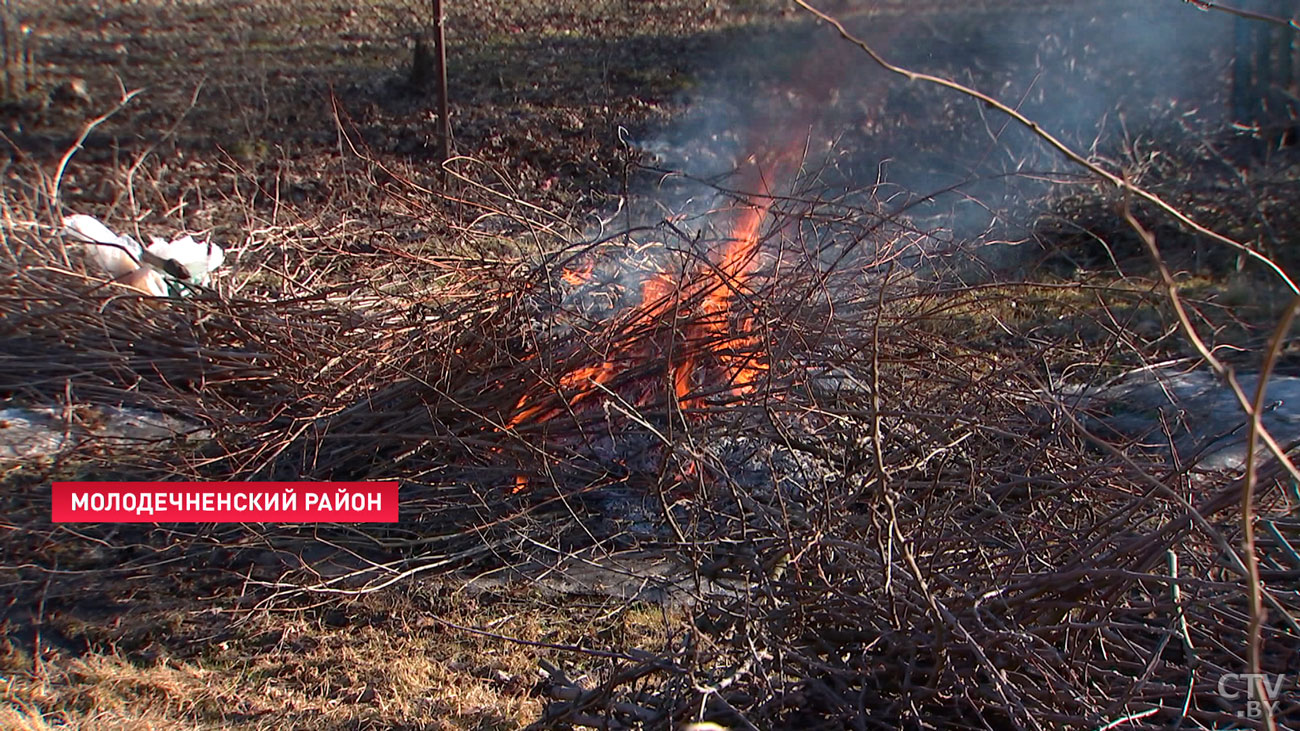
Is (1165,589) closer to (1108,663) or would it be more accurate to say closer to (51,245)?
(1108,663)

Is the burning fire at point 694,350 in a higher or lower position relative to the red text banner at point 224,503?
higher

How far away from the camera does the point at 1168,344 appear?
5.92m

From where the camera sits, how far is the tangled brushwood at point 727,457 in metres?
2.35

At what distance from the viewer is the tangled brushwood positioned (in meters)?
2.35

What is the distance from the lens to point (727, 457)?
418 centimetres

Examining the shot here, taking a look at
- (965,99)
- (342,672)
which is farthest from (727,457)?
(965,99)

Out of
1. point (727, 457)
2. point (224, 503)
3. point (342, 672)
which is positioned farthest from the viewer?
point (727, 457)

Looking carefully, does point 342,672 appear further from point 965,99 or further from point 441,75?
point 965,99

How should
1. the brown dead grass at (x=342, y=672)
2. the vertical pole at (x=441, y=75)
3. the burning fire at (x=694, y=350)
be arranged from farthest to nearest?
the vertical pole at (x=441, y=75), the burning fire at (x=694, y=350), the brown dead grass at (x=342, y=672)

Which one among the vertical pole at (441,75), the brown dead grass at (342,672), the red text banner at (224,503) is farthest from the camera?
the vertical pole at (441,75)

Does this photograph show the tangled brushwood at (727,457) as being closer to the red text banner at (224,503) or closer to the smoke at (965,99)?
the red text banner at (224,503)

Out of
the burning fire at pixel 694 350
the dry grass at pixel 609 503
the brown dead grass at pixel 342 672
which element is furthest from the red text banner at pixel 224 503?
the burning fire at pixel 694 350

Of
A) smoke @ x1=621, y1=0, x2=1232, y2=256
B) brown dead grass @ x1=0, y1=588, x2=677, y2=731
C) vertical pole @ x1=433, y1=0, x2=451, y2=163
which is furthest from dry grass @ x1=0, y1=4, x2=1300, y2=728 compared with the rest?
smoke @ x1=621, y1=0, x2=1232, y2=256

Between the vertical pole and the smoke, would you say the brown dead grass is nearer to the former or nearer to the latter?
the vertical pole
